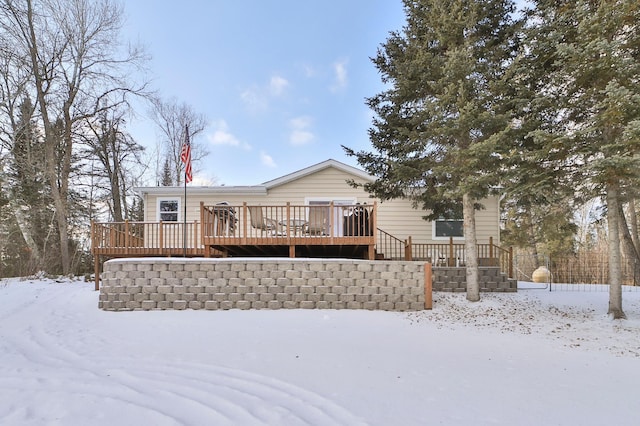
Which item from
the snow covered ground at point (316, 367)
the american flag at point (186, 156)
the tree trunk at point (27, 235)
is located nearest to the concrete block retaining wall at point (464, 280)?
the snow covered ground at point (316, 367)

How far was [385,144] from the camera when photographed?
8.45 meters

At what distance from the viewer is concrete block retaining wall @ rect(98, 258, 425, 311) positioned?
6.73 meters

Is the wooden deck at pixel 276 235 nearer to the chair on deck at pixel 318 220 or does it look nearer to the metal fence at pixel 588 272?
the chair on deck at pixel 318 220

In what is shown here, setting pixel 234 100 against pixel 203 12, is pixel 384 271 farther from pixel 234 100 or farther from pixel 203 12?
pixel 234 100

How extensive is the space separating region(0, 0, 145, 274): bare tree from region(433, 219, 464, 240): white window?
1401 centimetres

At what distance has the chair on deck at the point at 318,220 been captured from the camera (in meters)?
7.48

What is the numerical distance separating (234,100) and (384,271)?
13624mm

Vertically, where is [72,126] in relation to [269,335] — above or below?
above

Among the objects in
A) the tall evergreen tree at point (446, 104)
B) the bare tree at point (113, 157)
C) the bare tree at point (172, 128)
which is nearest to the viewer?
the tall evergreen tree at point (446, 104)

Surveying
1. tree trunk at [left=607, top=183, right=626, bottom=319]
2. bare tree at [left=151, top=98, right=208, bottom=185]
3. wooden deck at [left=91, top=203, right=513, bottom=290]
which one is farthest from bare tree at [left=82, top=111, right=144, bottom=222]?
tree trunk at [left=607, top=183, right=626, bottom=319]

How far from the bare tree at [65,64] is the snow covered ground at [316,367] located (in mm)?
9620

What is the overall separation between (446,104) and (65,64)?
15297 millimetres

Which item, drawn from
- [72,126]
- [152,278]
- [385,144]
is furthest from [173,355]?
[72,126]

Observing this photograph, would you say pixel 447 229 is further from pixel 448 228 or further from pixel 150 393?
pixel 150 393
